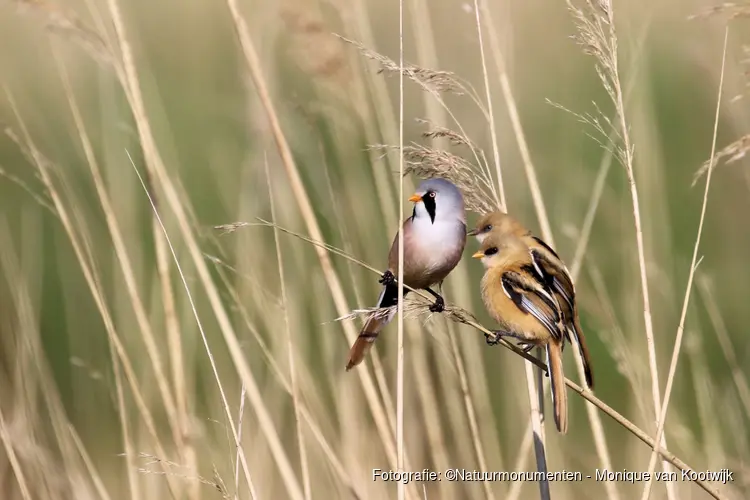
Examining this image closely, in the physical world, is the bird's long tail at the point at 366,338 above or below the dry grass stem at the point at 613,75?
below

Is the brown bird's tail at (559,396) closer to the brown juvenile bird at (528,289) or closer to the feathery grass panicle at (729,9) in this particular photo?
the brown juvenile bird at (528,289)

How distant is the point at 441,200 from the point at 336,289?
46 centimetres

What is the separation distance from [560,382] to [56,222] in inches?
134

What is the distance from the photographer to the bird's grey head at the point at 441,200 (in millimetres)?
2543

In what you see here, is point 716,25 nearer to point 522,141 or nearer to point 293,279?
point 522,141

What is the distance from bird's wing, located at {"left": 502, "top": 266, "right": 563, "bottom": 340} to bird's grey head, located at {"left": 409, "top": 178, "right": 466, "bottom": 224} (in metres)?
0.30

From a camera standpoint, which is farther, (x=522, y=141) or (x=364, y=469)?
(x=364, y=469)

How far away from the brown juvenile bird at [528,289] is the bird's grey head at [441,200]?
155mm

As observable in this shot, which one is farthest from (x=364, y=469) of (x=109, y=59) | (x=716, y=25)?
(x=716, y=25)

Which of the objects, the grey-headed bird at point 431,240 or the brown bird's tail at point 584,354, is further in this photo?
the grey-headed bird at point 431,240

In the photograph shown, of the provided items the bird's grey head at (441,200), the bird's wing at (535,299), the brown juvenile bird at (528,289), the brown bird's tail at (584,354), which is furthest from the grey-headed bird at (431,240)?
the brown bird's tail at (584,354)

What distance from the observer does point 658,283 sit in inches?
121

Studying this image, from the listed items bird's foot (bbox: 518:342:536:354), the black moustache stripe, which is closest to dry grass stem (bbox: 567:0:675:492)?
bird's foot (bbox: 518:342:536:354)

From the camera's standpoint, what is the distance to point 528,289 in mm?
2271
